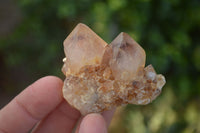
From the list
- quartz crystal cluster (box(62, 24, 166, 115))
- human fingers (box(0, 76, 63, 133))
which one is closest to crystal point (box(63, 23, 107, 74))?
quartz crystal cluster (box(62, 24, 166, 115))

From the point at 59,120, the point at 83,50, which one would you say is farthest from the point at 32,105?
the point at 83,50

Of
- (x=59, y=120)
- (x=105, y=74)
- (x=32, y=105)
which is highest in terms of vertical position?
(x=105, y=74)

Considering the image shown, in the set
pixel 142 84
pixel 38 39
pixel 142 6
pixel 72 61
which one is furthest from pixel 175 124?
pixel 38 39

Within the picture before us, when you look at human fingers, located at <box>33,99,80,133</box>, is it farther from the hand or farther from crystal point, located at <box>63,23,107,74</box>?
crystal point, located at <box>63,23,107,74</box>

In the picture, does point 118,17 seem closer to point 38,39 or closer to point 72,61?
point 38,39

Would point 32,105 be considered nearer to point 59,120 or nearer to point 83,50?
point 59,120

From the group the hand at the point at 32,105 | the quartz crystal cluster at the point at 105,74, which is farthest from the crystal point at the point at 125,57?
the hand at the point at 32,105
